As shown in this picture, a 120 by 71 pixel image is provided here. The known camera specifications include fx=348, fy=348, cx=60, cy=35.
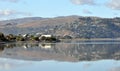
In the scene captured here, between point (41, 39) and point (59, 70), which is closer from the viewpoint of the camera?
point (59, 70)

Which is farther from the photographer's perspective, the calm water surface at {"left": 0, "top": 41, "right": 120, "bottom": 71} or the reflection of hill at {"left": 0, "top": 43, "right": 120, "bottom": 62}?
the reflection of hill at {"left": 0, "top": 43, "right": 120, "bottom": 62}

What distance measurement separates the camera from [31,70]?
97.6 feet

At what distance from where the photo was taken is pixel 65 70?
29797 millimetres

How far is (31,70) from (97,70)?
221 inches

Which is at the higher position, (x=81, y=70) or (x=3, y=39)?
(x=81, y=70)

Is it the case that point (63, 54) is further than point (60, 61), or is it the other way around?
point (63, 54)

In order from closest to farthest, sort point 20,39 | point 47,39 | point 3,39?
1. point 3,39
2. point 20,39
3. point 47,39

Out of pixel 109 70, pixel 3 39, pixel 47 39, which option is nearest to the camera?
pixel 109 70

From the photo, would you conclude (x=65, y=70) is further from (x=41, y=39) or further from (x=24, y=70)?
(x=41, y=39)

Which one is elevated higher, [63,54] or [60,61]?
[60,61]

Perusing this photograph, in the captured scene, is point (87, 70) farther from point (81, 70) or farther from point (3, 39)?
point (3, 39)

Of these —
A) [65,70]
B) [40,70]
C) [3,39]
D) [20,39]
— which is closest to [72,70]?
[65,70]

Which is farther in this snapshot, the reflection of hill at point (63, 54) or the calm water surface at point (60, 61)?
the reflection of hill at point (63, 54)

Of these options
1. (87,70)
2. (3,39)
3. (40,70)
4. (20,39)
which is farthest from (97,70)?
(20,39)
